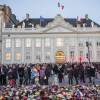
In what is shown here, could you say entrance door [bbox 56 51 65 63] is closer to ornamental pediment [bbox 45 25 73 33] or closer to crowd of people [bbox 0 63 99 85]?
ornamental pediment [bbox 45 25 73 33]

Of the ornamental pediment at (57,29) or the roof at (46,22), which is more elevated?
the roof at (46,22)

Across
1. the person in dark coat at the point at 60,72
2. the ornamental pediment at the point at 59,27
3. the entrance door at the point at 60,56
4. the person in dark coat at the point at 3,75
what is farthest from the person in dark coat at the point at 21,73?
the ornamental pediment at the point at 59,27

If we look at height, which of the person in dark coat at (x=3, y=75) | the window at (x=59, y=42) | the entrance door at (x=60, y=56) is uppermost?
the window at (x=59, y=42)

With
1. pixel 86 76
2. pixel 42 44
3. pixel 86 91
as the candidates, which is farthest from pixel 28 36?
pixel 86 91

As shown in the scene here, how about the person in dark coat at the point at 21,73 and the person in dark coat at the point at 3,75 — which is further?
the person in dark coat at the point at 21,73

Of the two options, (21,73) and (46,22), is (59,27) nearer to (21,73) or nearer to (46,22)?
(46,22)

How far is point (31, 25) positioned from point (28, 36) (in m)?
4.75

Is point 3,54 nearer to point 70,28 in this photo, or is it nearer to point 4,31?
point 4,31

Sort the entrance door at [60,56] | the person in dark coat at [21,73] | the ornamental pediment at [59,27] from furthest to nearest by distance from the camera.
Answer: the ornamental pediment at [59,27], the entrance door at [60,56], the person in dark coat at [21,73]

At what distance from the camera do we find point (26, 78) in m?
36.2

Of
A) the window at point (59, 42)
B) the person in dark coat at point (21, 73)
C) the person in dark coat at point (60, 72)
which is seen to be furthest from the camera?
the window at point (59, 42)

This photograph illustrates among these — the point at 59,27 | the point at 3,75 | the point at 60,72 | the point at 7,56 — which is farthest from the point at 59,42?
the point at 3,75

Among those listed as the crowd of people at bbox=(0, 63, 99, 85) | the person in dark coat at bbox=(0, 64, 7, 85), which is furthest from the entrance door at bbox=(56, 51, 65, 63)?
the person in dark coat at bbox=(0, 64, 7, 85)

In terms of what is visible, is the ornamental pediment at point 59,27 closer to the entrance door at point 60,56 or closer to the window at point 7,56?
the entrance door at point 60,56
